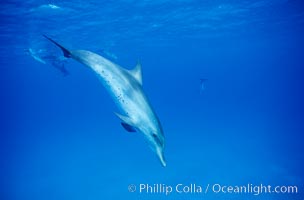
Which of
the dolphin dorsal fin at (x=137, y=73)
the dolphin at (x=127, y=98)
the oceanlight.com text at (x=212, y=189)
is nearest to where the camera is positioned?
the dolphin at (x=127, y=98)

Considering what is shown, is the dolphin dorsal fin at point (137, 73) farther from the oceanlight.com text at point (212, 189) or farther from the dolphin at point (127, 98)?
the oceanlight.com text at point (212, 189)

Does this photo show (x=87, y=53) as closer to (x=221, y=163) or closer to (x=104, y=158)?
(x=221, y=163)

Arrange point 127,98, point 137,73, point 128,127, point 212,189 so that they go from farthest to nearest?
point 212,189 → point 137,73 → point 127,98 → point 128,127

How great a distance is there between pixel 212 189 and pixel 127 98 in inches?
657

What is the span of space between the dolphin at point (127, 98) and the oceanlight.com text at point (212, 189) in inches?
616

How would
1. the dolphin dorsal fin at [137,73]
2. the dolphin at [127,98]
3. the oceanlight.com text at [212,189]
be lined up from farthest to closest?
the oceanlight.com text at [212,189]
the dolphin dorsal fin at [137,73]
the dolphin at [127,98]

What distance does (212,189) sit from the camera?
18656 mm

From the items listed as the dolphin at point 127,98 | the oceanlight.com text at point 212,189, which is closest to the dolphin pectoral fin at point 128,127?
the dolphin at point 127,98

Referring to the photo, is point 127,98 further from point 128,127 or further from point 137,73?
point 137,73

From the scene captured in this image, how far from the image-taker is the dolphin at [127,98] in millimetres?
3553

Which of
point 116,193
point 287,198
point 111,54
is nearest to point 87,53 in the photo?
point 287,198

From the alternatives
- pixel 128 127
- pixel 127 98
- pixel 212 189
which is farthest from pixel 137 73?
pixel 212 189

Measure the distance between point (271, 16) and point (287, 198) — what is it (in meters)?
19.8

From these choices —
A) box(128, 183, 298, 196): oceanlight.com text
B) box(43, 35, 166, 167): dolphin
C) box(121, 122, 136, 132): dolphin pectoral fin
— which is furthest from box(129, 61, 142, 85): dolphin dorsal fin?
box(128, 183, 298, 196): oceanlight.com text
